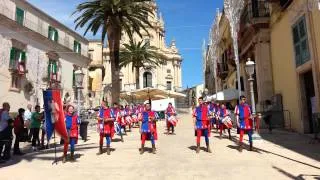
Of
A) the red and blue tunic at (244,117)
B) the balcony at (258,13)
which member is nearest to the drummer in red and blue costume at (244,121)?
the red and blue tunic at (244,117)

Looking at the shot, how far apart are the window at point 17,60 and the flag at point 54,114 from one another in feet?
73.7

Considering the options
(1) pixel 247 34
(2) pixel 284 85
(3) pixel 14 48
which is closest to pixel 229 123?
(2) pixel 284 85

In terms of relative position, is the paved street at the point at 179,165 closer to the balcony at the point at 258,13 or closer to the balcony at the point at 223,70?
the balcony at the point at 258,13

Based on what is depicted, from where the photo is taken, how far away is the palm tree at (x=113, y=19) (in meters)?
24.6

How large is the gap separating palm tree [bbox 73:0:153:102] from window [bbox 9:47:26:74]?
321 inches

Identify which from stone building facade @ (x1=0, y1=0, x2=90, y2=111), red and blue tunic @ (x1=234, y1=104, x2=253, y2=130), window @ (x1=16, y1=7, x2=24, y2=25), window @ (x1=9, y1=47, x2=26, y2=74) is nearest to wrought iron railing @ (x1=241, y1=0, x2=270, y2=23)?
red and blue tunic @ (x1=234, y1=104, x2=253, y2=130)

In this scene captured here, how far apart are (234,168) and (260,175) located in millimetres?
915

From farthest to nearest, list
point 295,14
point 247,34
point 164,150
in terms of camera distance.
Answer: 1. point 247,34
2. point 295,14
3. point 164,150

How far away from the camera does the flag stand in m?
9.98

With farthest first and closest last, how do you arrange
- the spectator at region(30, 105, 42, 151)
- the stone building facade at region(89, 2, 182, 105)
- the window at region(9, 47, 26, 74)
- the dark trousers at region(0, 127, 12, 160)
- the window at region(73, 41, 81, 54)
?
the stone building facade at region(89, 2, 182, 105) < the window at region(73, 41, 81, 54) < the window at region(9, 47, 26, 74) < the spectator at region(30, 105, 42, 151) < the dark trousers at region(0, 127, 12, 160)

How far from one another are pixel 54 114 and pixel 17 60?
2367cm

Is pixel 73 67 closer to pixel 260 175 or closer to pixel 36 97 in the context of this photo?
pixel 36 97

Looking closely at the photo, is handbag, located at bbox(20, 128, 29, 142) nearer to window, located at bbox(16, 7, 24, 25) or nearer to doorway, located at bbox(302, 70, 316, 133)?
doorway, located at bbox(302, 70, 316, 133)

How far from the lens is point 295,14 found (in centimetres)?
1633
